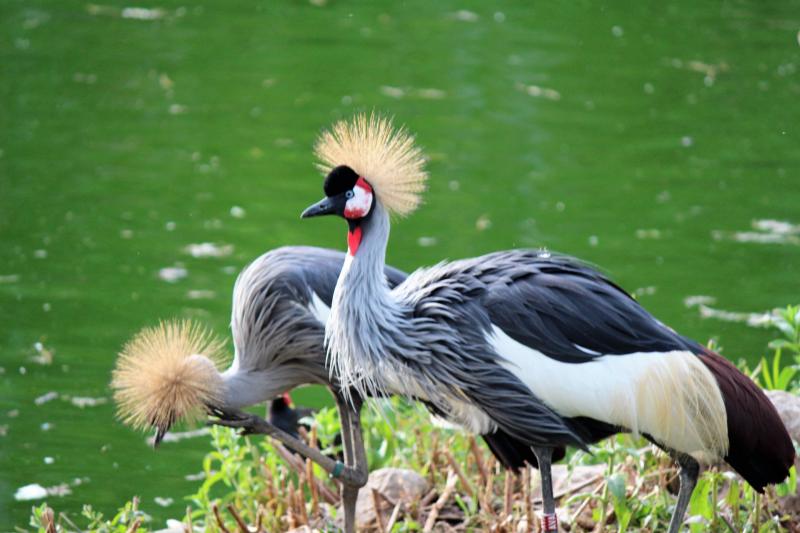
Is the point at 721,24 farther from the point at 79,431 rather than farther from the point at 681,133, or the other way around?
the point at 79,431

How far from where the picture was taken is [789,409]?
4.43 meters

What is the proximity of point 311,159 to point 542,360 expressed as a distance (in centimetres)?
560

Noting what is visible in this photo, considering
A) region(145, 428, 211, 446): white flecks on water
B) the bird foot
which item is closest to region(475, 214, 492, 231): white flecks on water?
region(145, 428, 211, 446): white flecks on water

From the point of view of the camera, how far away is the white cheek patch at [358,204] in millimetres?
3961

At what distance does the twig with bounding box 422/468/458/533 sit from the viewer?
4480 mm

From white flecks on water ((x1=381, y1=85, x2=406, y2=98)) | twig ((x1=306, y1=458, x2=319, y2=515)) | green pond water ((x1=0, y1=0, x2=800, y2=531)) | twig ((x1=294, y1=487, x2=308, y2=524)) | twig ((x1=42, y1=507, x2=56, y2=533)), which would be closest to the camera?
twig ((x1=42, y1=507, x2=56, y2=533))

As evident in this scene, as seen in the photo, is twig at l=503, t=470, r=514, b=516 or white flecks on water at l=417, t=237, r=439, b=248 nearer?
twig at l=503, t=470, r=514, b=516

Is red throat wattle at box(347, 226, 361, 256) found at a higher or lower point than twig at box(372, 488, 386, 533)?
higher

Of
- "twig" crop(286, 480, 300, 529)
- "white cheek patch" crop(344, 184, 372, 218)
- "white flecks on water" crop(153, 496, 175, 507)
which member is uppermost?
"white cheek patch" crop(344, 184, 372, 218)

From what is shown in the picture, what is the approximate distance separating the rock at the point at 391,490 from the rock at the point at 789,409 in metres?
1.18

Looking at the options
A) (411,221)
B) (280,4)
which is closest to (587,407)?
(411,221)

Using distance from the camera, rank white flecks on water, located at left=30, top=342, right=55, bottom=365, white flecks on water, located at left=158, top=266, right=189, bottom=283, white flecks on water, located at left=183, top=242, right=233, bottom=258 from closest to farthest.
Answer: white flecks on water, located at left=30, top=342, right=55, bottom=365 → white flecks on water, located at left=158, top=266, right=189, bottom=283 → white flecks on water, located at left=183, top=242, right=233, bottom=258

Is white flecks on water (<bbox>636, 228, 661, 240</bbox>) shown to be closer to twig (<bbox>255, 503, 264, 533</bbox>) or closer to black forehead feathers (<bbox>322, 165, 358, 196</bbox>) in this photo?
twig (<bbox>255, 503, 264, 533</bbox>)

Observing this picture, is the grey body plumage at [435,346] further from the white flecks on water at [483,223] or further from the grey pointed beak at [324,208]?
the white flecks on water at [483,223]
